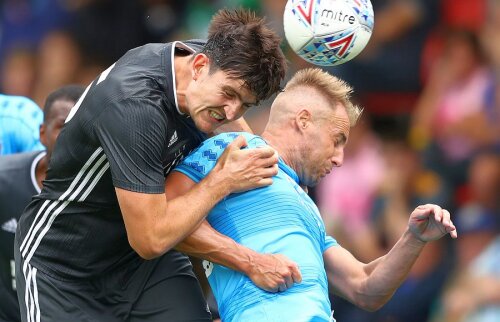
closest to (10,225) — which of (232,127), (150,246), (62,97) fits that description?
(62,97)

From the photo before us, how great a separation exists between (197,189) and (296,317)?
730mm

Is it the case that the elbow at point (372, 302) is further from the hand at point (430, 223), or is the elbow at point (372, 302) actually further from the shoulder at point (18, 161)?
the shoulder at point (18, 161)

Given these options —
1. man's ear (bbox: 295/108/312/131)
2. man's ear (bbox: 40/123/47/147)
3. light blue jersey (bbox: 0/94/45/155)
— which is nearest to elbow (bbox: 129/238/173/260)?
man's ear (bbox: 295/108/312/131)

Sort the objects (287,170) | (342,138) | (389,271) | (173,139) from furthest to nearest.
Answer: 1. (389,271)
2. (342,138)
3. (287,170)
4. (173,139)

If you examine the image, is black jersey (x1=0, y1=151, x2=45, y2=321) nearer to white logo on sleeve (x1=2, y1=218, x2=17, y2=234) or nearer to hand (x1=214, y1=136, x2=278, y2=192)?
white logo on sleeve (x1=2, y1=218, x2=17, y2=234)

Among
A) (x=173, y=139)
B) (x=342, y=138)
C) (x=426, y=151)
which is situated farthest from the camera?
(x=426, y=151)

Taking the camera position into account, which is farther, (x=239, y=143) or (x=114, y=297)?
(x=114, y=297)

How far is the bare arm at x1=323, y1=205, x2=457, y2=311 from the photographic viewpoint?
216 inches

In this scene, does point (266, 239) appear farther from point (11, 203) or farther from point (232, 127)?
point (11, 203)

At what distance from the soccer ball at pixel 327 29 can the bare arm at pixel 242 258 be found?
122cm

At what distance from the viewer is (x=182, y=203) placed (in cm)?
492

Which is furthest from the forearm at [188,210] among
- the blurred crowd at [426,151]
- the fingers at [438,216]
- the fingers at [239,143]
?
the blurred crowd at [426,151]

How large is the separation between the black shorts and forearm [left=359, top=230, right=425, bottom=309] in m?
0.92

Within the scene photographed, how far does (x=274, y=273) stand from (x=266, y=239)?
0.74 ft
